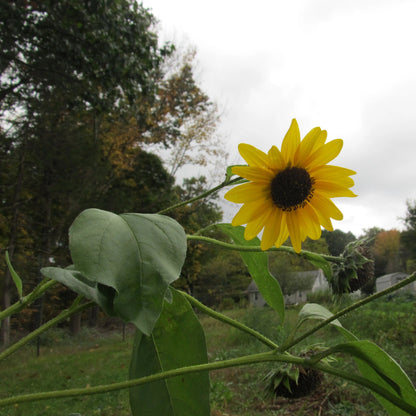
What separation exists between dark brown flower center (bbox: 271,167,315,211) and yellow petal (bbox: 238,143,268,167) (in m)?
0.03

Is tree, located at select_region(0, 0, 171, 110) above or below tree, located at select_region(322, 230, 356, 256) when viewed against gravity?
above

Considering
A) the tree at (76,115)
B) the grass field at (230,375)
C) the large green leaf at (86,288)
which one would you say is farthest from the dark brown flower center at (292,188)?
the tree at (76,115)

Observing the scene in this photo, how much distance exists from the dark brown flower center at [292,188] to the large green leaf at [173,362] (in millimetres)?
142

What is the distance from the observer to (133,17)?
3.78 m

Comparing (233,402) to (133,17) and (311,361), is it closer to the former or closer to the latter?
(311,361)

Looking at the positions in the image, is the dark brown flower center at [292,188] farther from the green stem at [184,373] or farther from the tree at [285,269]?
the tree at [285,269]

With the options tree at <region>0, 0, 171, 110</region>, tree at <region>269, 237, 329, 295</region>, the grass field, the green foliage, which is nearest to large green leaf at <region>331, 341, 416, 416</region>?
the green foliage

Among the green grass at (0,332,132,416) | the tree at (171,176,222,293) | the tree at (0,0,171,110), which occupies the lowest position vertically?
the green grass at (0,332,132,416)

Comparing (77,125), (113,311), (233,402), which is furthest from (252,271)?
(77,125)

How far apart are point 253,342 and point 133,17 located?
148 inches

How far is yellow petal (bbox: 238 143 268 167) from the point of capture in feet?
1.16

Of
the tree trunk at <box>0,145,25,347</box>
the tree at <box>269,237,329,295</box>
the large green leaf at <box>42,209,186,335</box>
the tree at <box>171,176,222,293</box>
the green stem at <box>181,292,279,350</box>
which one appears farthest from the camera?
the tree at <box>269,237,329,295</box>

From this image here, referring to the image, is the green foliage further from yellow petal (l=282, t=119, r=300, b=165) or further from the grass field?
the grass field

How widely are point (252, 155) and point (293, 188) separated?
6 cm
